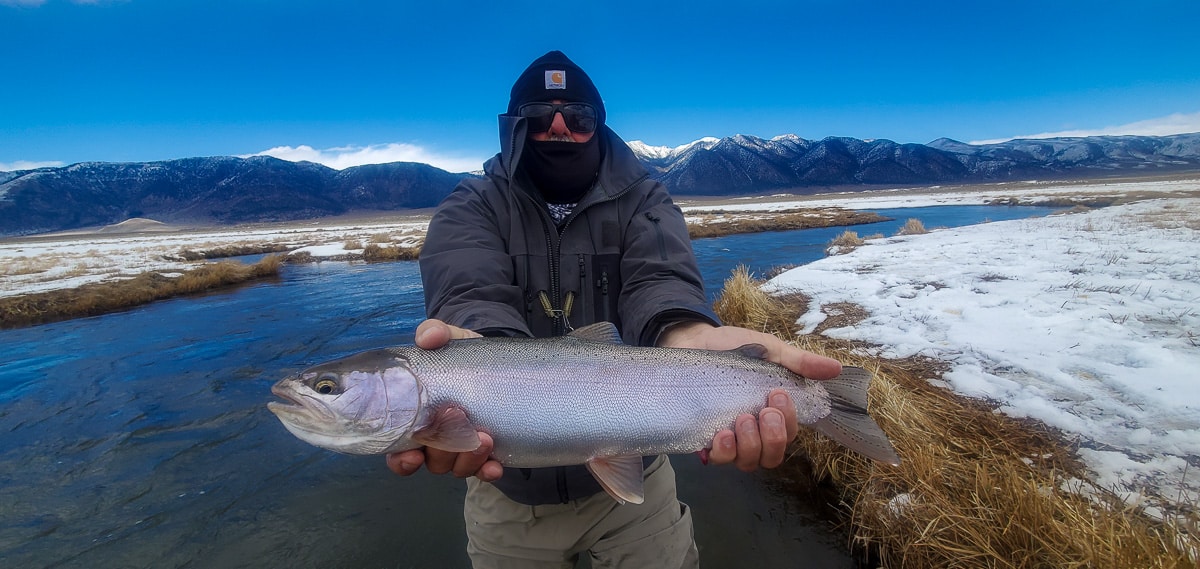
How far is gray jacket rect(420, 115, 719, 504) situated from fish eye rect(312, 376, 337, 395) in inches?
24.4

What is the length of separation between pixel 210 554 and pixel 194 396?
467 centimetres

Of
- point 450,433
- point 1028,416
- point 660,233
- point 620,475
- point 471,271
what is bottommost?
→ point 1028,416

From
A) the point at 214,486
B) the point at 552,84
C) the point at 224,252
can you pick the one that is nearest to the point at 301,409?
the point at 552,84

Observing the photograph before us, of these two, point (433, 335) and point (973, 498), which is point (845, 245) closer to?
point (973, 498)

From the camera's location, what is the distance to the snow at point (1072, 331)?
3.52 meters

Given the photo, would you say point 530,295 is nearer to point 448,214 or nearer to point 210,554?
point 448,214

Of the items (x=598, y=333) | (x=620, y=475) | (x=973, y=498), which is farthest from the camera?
(x=973, y=498)

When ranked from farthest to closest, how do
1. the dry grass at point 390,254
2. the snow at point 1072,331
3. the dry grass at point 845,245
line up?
the dry grass at point 390,254 < the dry grass at point 845,245 < the snow at point 1072,331

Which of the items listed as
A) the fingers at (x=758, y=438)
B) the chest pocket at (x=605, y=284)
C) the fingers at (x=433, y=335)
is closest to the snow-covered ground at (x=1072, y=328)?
the fingers at (x=758, y=438)

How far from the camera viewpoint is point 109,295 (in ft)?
50.4

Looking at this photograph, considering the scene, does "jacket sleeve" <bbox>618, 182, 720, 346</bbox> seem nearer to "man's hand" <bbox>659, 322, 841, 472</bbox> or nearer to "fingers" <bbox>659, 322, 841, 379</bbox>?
"fingers" <bbox>659, 322, 841, 379</bbox>

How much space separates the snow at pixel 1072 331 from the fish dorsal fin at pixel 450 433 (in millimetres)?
3620

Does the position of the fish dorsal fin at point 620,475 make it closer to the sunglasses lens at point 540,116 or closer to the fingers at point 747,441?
the fingers at point 747,441

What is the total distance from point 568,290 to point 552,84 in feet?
4.48
